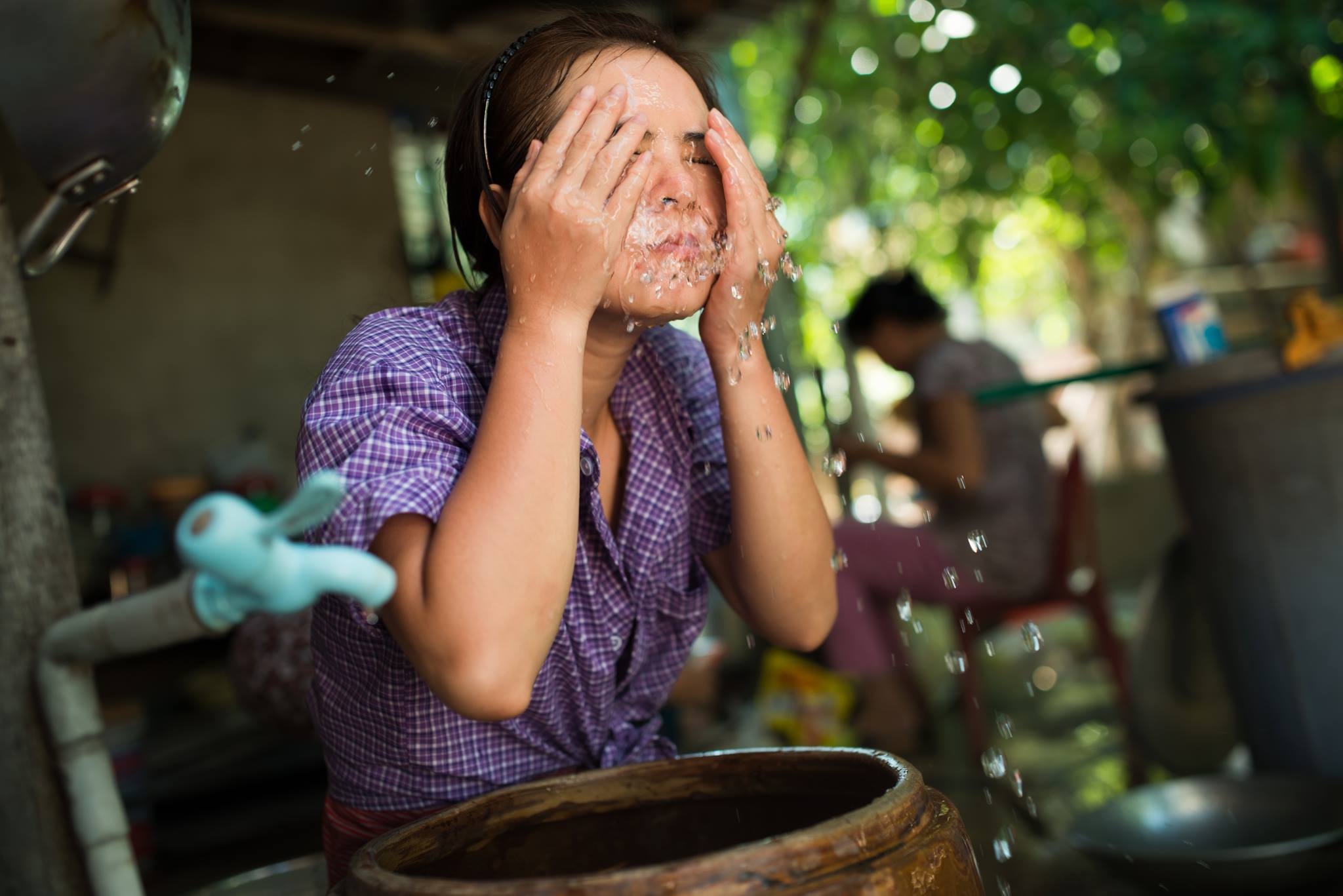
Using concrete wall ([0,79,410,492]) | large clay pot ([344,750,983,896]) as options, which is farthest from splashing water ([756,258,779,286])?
concrete wall ([0,79,410,492])

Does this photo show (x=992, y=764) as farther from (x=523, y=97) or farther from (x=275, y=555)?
(x=275, y=555)

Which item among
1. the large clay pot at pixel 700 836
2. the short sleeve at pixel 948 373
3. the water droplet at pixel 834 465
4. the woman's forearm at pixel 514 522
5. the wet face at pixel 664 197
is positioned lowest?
the short sleeve at pixel 948 373

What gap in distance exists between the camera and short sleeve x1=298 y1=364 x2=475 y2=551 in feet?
3.40

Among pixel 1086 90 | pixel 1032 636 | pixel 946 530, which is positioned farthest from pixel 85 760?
pixel 1086 90

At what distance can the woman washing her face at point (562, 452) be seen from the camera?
1.04m

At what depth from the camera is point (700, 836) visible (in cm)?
128

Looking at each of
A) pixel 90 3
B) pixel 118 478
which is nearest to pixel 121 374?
pixel 118 478

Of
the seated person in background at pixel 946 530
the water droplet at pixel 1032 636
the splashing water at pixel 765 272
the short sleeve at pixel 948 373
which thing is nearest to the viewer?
the splashing water at pixel 765 272

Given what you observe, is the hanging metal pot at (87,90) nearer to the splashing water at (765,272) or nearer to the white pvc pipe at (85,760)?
the white pvc pipe at (85,760)

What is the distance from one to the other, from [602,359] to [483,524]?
42 centimetres

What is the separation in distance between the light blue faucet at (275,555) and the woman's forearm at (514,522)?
0.60 ft

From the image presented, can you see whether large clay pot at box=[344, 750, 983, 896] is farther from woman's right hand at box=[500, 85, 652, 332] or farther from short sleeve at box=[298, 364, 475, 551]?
woman's right hand at box=[500, 85, 652, 332]

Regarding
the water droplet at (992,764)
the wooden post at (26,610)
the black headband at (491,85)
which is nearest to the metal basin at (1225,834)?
the water droplet at (992,764)

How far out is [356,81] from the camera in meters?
4.97
